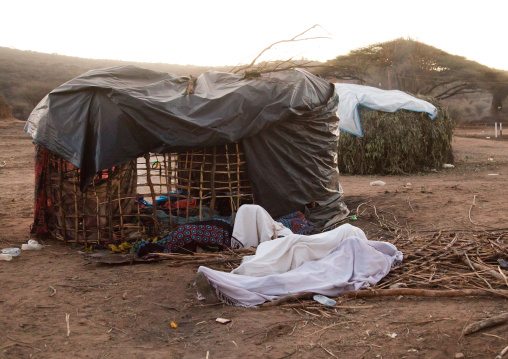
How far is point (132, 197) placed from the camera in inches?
216

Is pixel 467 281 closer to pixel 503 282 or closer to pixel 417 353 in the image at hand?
pixel 503 282

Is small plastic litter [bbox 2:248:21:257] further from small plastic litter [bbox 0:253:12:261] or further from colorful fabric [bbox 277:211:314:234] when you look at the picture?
colorful fabric [bbox 277:211:314:234]

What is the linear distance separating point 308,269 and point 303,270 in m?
0.04

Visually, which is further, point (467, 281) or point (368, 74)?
point (368, 74)

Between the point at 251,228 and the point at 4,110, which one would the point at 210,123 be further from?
the point at 4,110

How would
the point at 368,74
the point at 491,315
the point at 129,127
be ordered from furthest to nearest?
1. the point at 368,74
2. the point at 129,127
3. the point at 491,315

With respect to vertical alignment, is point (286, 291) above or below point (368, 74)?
below

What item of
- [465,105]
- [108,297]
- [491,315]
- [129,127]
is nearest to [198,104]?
[129,127]

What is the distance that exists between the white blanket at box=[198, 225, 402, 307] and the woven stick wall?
169 centimetres

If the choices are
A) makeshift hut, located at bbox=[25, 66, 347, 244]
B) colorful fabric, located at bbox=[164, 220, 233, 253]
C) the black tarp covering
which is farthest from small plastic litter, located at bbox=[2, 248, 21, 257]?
colorful fabric, located at bbox=[164, 220, 233, 253]

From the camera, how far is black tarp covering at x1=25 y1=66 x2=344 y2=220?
5234 mm

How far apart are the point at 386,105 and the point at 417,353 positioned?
9027 mm

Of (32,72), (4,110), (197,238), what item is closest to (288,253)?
(197,238)

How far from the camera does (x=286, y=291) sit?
372cm
